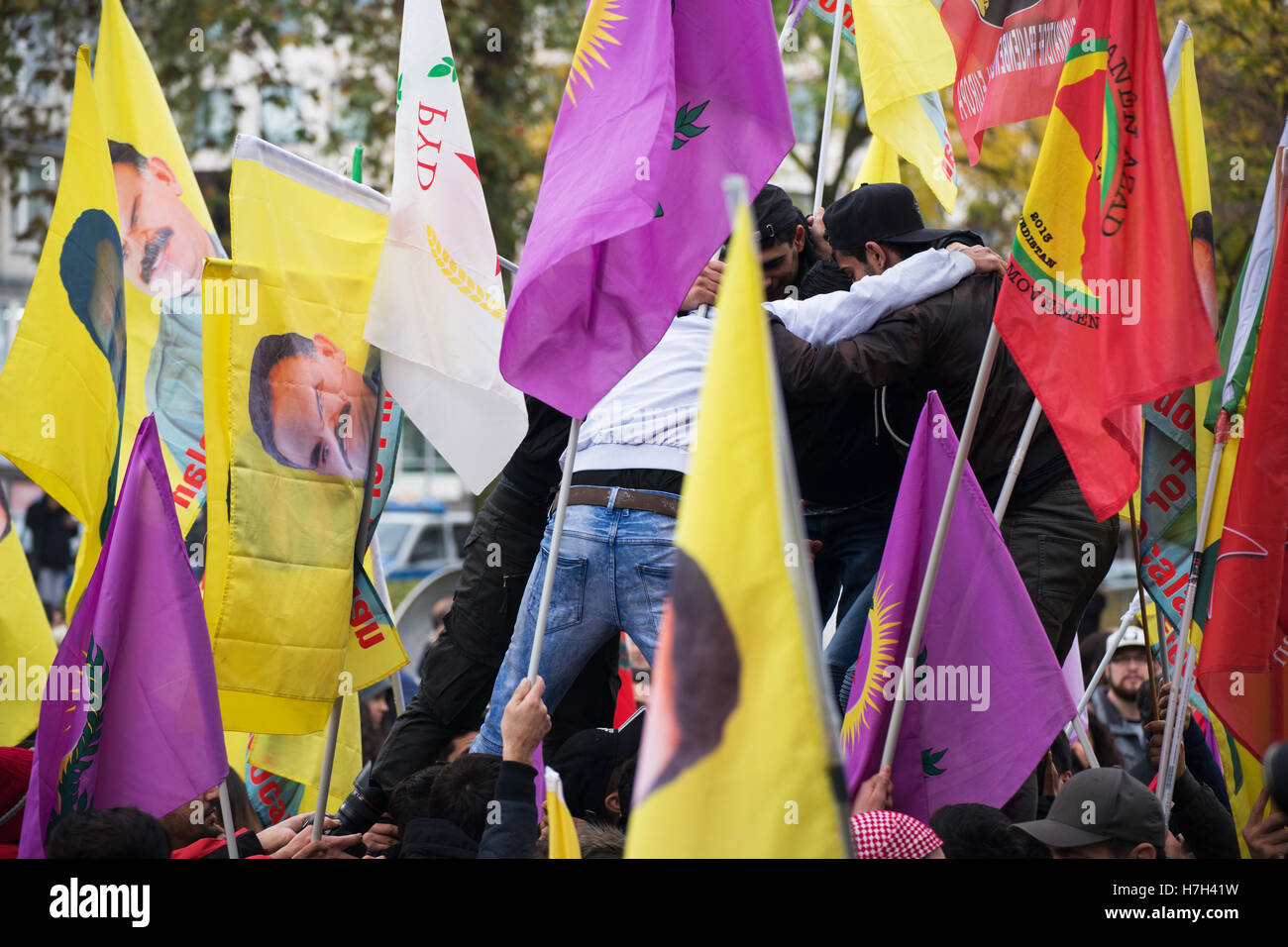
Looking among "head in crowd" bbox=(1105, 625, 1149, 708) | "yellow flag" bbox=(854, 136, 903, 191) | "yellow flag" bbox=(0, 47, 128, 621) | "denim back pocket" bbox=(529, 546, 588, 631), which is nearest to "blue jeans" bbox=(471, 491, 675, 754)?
"denim back pocket" bbox=(529, 546, 588, 631)

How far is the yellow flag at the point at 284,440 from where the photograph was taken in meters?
4.46

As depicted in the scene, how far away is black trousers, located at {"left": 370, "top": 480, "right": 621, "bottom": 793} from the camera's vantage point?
5.04 metres

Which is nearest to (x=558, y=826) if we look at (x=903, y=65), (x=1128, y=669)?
(x=903, y=65)

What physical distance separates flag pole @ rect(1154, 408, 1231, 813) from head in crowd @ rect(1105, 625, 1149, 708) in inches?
90.9

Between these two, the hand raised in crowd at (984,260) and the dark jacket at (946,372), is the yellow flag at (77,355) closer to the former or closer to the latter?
the dark jacket at (946,372)

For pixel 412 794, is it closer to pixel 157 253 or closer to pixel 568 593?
pixel 568 593

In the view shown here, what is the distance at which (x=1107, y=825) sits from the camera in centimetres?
387

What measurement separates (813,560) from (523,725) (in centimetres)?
164

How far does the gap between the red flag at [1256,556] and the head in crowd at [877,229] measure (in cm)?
105
